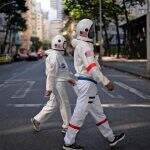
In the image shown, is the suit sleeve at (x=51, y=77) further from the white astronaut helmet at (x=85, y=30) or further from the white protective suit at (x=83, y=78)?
the white astronaut helmet at (x=85, y=30)

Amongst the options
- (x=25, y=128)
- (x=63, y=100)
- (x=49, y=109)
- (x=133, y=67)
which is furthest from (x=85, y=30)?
(x=133, y=67)

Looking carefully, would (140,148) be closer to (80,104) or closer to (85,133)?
(80,104)

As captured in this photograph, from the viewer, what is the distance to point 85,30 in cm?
872

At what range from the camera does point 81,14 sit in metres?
77.8

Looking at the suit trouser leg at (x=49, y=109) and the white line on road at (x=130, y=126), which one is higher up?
the suit trouser leg at (x=49, y=109)

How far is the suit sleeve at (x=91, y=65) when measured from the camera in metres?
8.46

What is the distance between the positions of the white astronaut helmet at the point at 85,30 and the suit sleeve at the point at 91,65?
0.20 m

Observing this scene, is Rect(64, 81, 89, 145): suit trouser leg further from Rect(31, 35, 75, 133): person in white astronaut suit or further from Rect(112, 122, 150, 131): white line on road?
Rect(112, 122, 150, 131): white line on road

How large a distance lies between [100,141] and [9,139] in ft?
5.26

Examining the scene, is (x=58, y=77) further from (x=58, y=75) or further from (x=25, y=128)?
(x=25, y=128)

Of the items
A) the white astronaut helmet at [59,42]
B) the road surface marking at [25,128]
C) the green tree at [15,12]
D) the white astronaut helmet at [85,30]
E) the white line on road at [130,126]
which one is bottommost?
the white line on road at [130,126]

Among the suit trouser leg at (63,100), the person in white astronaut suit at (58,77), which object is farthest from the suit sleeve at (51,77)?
the suit trouser leg at (63,100)

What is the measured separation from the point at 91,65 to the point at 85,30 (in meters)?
0.56

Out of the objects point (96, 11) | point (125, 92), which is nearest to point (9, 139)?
point (125, 92)
